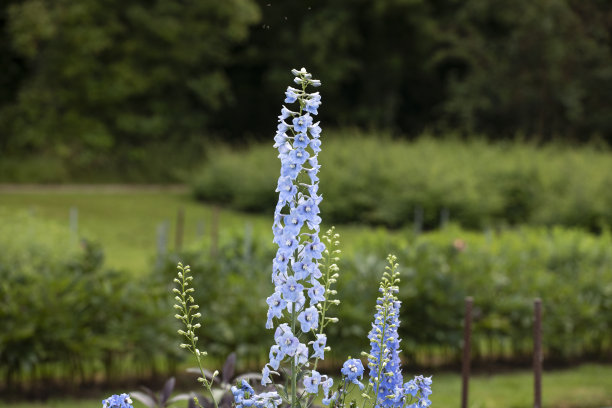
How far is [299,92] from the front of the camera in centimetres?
236

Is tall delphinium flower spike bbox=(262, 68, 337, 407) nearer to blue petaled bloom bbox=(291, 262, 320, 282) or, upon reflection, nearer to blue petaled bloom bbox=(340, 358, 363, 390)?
blue petaled bloom bbox=(291, 262, 320, 282)

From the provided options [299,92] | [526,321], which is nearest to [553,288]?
[526,321]

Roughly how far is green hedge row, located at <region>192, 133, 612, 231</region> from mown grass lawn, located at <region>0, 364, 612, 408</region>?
8270 mm

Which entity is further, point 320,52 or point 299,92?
point 320,52

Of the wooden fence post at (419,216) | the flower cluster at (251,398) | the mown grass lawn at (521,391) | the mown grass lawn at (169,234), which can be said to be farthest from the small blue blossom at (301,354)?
the wooden fence post at (419,216)

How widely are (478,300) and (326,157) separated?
12.5 metres

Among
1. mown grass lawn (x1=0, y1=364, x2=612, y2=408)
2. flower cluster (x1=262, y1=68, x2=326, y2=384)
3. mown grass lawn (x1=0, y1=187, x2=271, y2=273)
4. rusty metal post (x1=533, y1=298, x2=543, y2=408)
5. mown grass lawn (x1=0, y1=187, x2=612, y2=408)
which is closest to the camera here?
flower cluster (x1=262, y1=68, x2=326, y2=384)

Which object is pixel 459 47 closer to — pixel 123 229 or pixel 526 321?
pixel 123 229

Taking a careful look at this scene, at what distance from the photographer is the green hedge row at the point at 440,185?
15477mm

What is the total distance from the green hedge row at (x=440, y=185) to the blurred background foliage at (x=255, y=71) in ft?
15.6

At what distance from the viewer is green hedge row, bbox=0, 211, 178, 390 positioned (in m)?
5.87

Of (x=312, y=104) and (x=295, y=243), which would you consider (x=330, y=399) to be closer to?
(x=295, y=243)

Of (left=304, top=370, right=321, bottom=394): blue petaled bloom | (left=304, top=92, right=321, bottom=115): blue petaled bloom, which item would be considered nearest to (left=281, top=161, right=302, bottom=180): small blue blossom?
(left=304, top=92, right=321, bottom=115): blue petaled bloom

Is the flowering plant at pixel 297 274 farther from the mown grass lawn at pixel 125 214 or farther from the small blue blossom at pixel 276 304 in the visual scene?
the mown grass lawn at pixel 125 214
